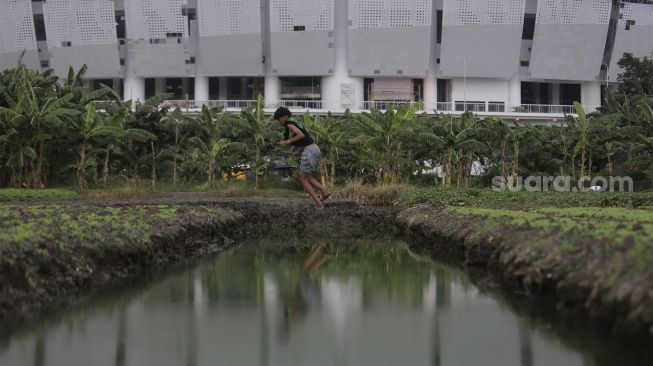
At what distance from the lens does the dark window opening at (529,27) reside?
59875 millimetres

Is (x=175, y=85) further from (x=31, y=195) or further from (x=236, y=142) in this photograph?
(x=31, y=195)

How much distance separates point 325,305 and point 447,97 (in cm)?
5826

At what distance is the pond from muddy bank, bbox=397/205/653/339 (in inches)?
9.2

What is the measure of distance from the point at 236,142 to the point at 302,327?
24512mm

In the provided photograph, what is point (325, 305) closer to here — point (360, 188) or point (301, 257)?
point (301, 257)

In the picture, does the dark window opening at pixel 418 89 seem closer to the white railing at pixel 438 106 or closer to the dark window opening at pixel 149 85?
the white railing at pixel 438 106

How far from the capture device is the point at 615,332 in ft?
16.7

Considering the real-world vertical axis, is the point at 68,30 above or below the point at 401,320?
above

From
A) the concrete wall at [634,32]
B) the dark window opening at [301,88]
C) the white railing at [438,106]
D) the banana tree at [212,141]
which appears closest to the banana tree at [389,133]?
the banana tree at [212,141]

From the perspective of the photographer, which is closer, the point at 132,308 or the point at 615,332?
the point at 615,332

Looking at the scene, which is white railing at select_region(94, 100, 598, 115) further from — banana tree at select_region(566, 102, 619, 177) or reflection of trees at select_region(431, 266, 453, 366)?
reflection of trees at select_region(431, 266, 453, 366)

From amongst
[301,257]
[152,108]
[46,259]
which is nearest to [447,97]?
[152,108]

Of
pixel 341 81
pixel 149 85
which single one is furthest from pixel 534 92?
pixel 149 85

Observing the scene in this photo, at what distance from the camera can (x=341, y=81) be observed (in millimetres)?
59875
